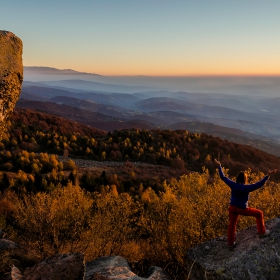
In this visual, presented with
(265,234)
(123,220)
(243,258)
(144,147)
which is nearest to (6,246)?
(123,220)

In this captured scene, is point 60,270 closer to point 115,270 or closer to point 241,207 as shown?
point 115,270

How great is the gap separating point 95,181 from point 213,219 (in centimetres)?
2974

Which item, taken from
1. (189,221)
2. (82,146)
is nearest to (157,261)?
(189,221)

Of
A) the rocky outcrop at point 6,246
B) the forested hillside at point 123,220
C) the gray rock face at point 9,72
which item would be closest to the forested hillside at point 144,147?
the forested hillside at point 123,220

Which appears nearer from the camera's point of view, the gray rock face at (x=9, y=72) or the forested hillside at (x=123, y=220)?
the gray rock face at (x=9, y=72)

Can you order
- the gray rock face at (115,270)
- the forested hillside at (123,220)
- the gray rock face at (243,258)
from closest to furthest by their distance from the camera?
the gray rock face at (243,258) → the gray rock face at (115,270) → the forested hillside at (123,220)

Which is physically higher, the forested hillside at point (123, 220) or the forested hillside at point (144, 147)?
the forested hillside at point (123, 220)

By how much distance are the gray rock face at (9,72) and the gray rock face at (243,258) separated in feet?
23.6

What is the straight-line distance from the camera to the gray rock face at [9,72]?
24.5ft

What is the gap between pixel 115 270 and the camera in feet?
34.1

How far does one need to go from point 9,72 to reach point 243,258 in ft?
30.7

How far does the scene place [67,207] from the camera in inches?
755

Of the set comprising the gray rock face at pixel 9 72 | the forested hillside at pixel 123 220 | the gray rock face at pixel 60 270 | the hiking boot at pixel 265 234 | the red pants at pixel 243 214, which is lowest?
the forested hillside at pixel 123 220

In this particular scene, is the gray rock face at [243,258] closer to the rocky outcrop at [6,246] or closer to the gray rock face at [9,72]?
the gray rock face at [9,72]
